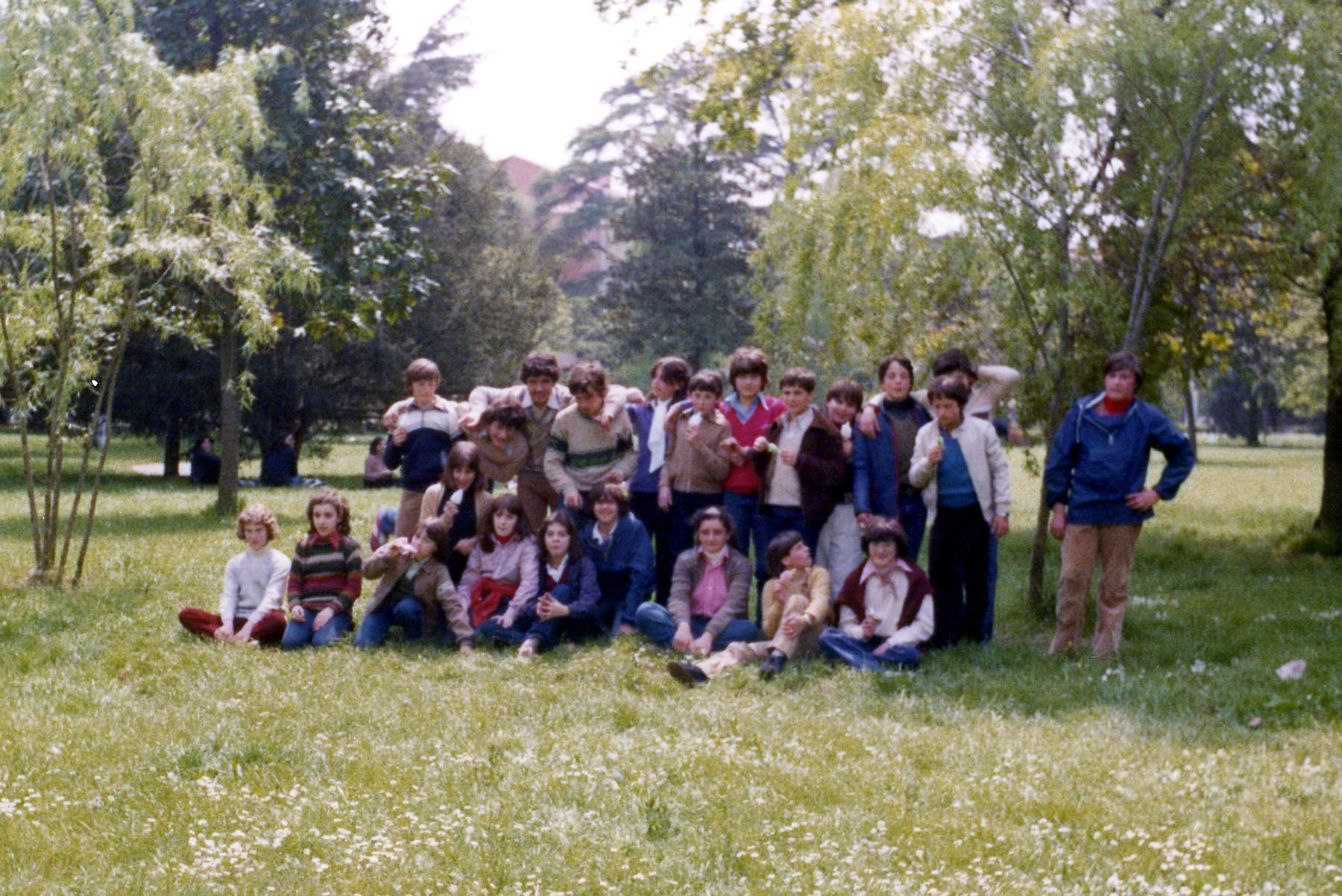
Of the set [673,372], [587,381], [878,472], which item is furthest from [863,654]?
[587,381]

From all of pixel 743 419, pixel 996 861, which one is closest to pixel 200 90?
pixel 743 419

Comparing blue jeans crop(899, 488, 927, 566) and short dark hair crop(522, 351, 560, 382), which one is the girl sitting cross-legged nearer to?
blue jeans crop(899, 488, 927, 566)

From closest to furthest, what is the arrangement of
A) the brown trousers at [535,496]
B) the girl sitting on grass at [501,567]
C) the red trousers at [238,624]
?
the red trousers at [238,624], the girl sitting on grass at [501,567], the brown trousers at [535,496]

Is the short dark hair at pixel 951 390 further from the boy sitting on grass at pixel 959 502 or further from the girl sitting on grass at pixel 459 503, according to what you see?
the girl sitting on grass at pixel 459 503

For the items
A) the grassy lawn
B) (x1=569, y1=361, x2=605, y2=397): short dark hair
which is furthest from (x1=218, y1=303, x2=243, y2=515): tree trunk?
(x1=569, y1=361, x2=605, y2=397): short dark hair

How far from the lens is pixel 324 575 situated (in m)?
9.19

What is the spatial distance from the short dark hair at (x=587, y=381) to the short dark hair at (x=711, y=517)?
1.05 m

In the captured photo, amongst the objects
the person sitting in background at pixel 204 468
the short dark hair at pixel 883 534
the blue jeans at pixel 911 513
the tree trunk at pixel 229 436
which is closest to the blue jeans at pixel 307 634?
the short dark hair at pixel 883 534

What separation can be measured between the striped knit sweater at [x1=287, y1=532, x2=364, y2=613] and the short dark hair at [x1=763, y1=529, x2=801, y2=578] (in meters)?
2.65

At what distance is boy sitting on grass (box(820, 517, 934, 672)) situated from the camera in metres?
8.26

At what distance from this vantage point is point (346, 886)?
179 inches

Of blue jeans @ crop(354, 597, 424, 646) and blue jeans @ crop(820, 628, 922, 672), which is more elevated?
blue jeans @ crop(820, 628, 922, 672)

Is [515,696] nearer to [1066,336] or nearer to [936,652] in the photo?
[936,652]

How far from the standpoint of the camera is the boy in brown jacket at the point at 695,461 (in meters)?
8.98
